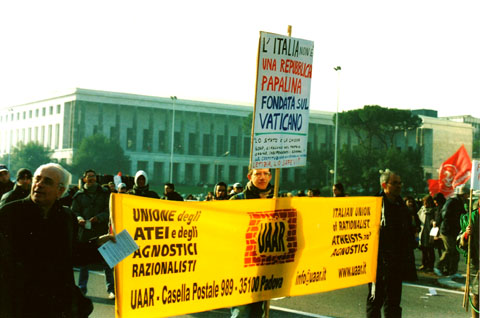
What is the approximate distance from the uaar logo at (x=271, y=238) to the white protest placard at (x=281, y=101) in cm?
38

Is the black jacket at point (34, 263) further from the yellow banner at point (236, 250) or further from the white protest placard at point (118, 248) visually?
the yellow banner at point (236, 250)

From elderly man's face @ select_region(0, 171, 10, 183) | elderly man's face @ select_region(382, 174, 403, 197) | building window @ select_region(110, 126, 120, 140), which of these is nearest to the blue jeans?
elderly man's face @ select_region(0, 171, 10, 183)

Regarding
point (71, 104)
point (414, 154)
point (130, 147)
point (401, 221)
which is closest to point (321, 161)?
point (414, 154)

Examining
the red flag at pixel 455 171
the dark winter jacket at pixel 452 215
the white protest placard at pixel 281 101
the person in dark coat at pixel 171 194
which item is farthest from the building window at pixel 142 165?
the white protest placard at pixel 281 101

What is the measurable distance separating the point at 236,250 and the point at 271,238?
365 mm

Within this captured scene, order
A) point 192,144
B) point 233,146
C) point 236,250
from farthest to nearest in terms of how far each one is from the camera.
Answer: point 233,146
point 192,144
point 236,250

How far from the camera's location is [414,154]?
83.8 metres

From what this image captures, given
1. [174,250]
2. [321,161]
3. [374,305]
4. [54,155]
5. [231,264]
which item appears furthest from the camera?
[54,155]

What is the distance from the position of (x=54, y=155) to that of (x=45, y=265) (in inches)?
3906

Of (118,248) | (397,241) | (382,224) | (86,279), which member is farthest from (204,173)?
(118,248)

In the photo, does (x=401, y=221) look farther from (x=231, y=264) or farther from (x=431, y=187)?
(x=431, y=187)

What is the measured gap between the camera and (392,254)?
6.28 metres

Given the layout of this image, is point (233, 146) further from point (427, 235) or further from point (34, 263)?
point (34, 263)

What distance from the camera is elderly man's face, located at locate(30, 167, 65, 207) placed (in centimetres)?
395
